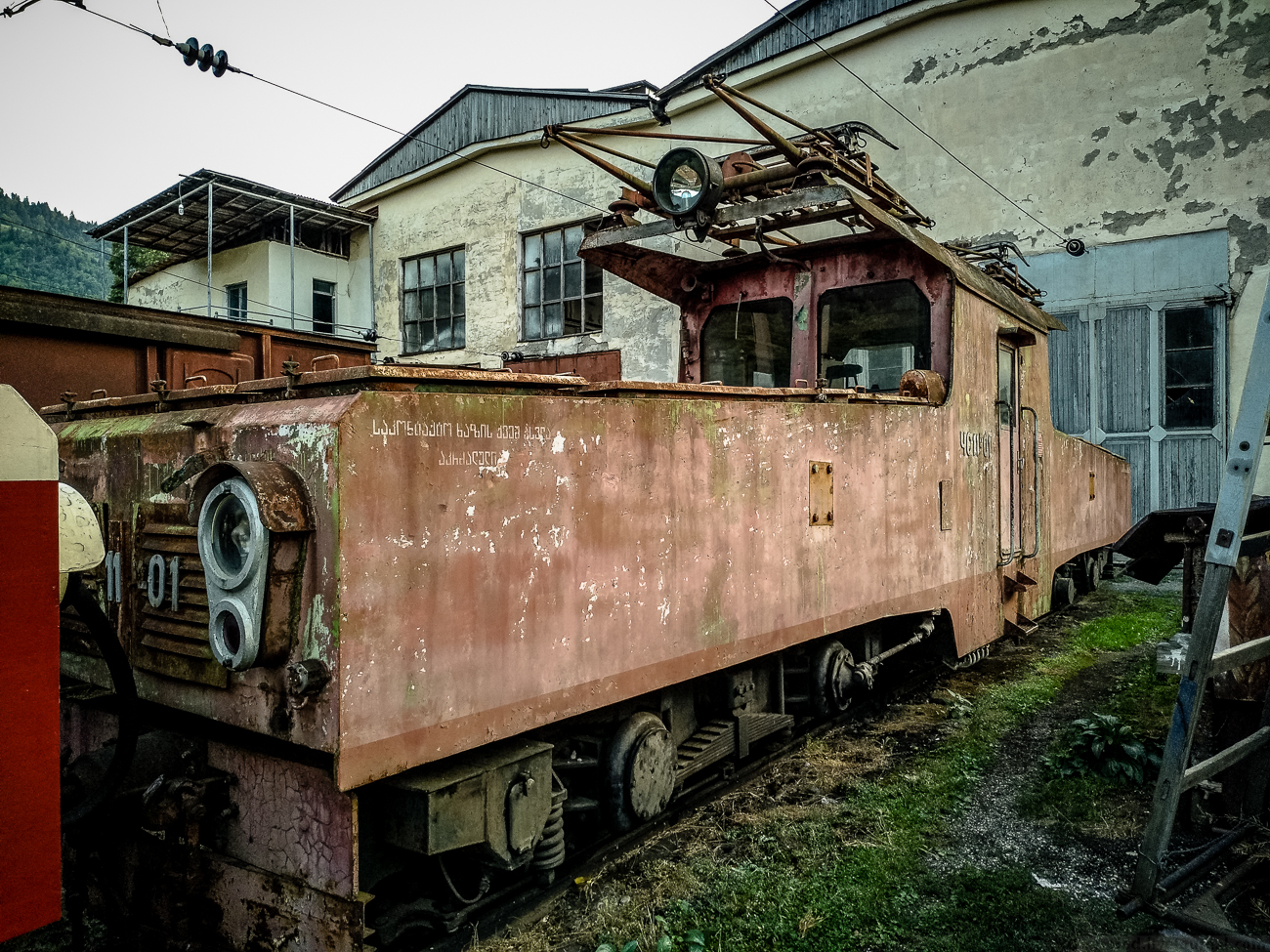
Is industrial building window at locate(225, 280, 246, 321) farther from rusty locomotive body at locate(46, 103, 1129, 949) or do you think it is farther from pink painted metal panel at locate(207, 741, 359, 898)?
pink painted metal panel at locate(207, 741, 359, 898)

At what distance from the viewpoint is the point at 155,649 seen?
2.54 metres

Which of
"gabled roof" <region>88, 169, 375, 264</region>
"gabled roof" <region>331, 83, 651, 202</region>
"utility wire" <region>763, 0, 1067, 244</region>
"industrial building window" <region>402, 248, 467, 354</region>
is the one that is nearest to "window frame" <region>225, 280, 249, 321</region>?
"gabled roof" <region>88, 169, 375, 264</region>

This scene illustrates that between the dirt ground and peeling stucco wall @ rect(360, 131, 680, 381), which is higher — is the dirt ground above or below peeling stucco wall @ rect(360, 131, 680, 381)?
below

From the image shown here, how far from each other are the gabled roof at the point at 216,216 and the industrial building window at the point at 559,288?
16.4ft

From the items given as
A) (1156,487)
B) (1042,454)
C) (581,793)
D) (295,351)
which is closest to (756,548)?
(581,793)

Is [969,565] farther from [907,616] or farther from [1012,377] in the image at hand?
[1012,377]

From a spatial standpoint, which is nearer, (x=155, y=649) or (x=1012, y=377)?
(x=155, y=649)

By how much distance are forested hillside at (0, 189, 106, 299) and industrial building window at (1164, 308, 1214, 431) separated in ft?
125

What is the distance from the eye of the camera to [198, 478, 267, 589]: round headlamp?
2119mm

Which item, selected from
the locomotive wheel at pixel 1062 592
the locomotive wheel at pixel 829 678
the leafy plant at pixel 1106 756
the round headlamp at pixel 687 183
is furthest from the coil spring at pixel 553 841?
the locomotive wheel at pixel 1062 592

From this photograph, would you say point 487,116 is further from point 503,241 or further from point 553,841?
point 553,841

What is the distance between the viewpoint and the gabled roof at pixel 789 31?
13000 millimetres

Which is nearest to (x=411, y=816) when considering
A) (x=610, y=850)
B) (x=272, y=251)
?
(x=610, y=850)

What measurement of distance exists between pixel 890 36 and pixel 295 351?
34.2 feet
